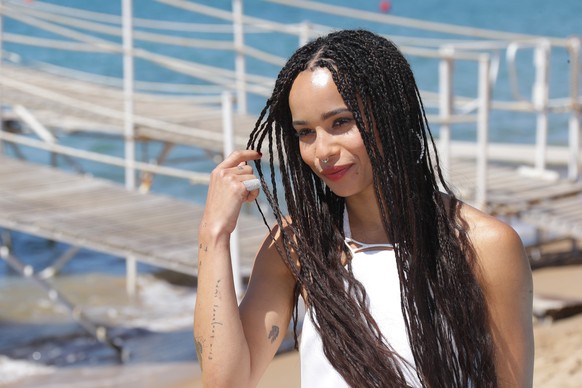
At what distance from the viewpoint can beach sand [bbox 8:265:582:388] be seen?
15.1 feet

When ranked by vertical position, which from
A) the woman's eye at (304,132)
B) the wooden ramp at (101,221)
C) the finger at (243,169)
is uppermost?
the woman's eye at (304,132)

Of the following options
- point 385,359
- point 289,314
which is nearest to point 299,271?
point 289,314

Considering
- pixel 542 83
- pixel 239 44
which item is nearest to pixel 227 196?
pixel 542 83

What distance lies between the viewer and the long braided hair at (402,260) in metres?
1.68

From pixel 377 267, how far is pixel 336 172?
164 mm

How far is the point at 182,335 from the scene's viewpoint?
5980 mm

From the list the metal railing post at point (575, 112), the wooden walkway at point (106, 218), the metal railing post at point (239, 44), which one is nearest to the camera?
the wooden walkway at point (106, 218)

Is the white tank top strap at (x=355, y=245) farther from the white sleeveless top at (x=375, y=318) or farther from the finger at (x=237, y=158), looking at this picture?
the finger at (x=237, y=158)

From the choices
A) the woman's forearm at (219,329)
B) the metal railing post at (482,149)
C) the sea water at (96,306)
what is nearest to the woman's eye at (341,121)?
the woman's forearm at (219,329)

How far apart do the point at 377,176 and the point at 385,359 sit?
281 mm

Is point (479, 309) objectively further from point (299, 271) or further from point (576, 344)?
point (576, 344)

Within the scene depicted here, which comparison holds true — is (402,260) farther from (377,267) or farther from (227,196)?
(227,196)

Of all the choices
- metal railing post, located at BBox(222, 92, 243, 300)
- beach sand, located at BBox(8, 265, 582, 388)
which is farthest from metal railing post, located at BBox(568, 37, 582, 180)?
metal railing post, located at BBox(222, 92, 243, 300)

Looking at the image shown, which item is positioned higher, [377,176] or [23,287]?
[377,176]
